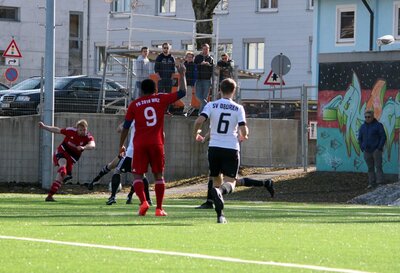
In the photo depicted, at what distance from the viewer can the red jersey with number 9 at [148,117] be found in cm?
1775

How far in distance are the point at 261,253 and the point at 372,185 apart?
18947 millimetres

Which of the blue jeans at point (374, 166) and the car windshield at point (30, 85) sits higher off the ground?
the car windshield at point (30, 85)

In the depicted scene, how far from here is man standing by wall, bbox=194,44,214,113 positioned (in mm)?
32812

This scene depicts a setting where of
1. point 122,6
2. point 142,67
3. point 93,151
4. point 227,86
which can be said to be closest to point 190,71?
point 142,67

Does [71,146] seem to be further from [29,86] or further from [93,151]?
[29,86]

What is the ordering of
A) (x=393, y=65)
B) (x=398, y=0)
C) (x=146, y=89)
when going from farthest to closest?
(x=398, y=0)
(x=393, y=65)
(x=146, y=89)

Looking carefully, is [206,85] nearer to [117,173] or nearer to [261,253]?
[117,173]

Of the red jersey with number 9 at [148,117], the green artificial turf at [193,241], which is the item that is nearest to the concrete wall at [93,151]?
the green artificial turf at [193,241]

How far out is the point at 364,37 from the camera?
54.2 metres

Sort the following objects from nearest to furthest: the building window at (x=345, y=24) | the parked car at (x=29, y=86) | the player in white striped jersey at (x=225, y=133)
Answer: the player in white striped jersey at (x=225, y=133), the parked car at (x=29, y=86), the building window at (x=345, y=24)

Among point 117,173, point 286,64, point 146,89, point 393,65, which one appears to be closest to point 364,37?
point 286,64

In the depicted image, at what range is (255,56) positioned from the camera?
66688 millimetres

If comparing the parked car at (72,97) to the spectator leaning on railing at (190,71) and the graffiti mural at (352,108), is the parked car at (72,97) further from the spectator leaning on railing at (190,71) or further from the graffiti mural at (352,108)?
the graffiti mural at (352,108)

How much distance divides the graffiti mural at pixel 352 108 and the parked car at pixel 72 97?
17.9ft
